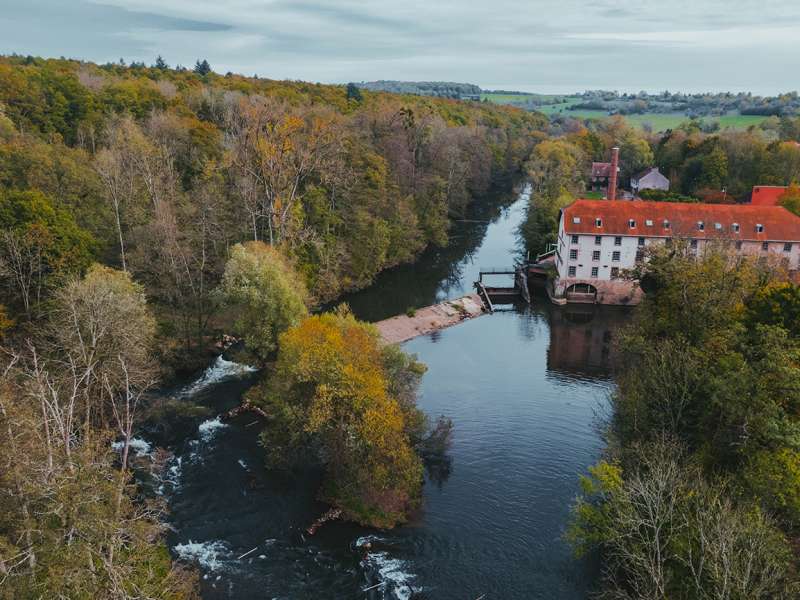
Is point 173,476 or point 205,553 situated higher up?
point 173,476

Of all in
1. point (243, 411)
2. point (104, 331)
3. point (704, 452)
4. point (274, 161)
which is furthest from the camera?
point (274, 161)

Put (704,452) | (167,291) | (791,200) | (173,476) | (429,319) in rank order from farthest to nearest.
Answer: (791,200)
(429,319)
(167,291)
(173,476)
(704,452)

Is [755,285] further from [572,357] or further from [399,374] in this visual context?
[399,374]

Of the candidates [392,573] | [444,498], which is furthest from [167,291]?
[392,573]

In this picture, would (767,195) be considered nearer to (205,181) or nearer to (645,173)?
(645,173)

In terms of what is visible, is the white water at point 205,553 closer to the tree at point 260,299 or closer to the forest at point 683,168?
the tree at point 260,299

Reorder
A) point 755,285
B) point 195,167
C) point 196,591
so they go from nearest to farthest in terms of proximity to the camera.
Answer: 1. point 196,591
2. point 755,285
3. point 195,167

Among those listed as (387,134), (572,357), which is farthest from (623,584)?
(387,134)
